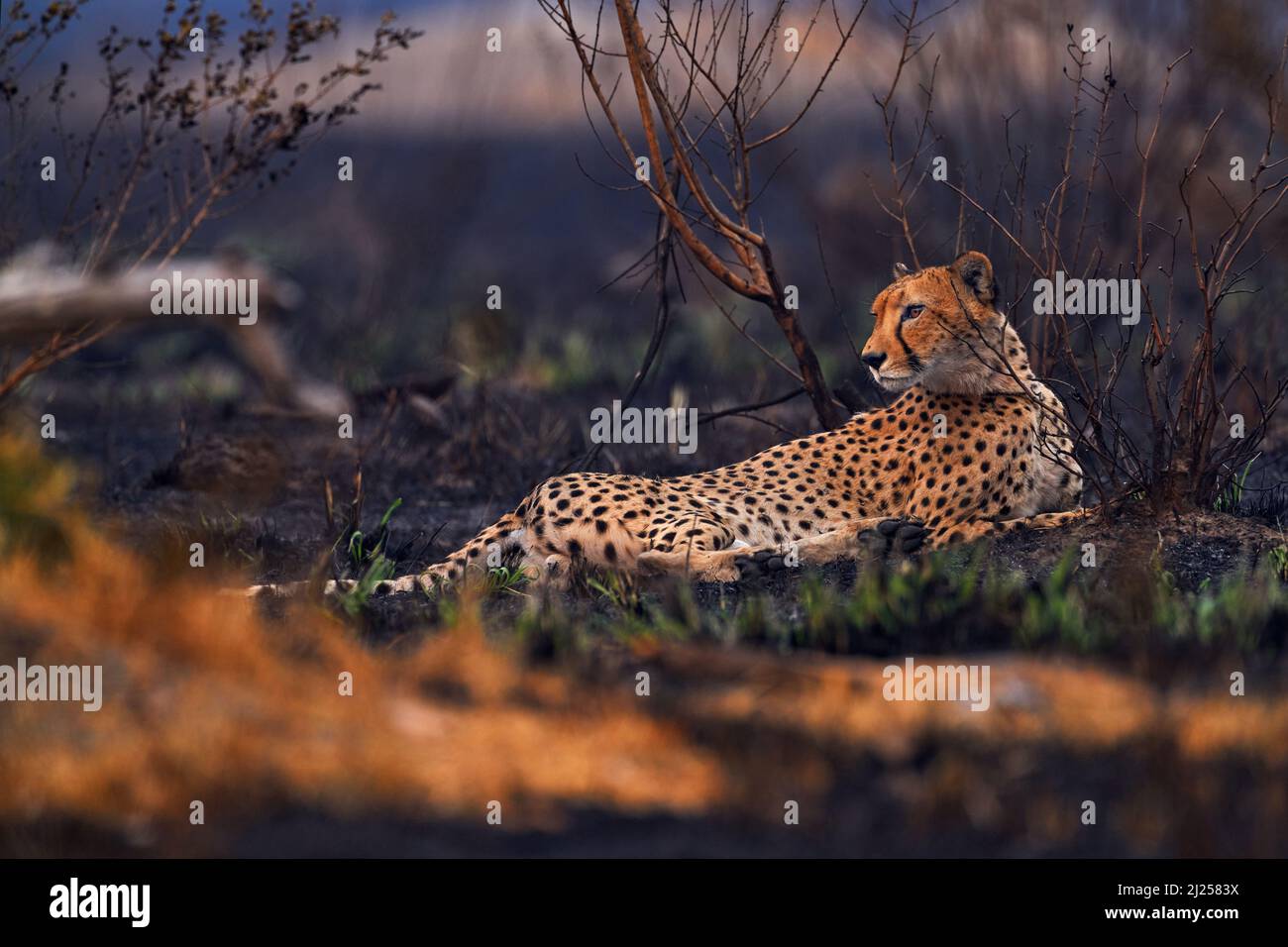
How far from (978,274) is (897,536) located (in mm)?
1023

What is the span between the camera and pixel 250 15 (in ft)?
21.2

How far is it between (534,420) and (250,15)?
3.14 metres

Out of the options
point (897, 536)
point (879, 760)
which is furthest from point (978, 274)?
point (879, 760)

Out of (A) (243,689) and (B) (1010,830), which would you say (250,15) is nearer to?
(A) (243,689)

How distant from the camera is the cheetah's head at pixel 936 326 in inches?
218

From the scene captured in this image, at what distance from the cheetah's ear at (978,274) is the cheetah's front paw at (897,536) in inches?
35.7

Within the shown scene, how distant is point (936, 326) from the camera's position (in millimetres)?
5566

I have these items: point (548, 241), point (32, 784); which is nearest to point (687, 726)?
point (32, 784)

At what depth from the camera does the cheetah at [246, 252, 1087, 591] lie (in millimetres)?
5480

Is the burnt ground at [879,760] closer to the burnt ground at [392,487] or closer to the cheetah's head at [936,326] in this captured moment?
A: the burnt ground at [392,487]

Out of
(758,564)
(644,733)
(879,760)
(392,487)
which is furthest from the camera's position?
(392,487)

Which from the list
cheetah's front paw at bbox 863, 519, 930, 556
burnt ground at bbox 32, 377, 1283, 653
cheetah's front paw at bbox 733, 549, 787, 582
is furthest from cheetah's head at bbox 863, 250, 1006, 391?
cheetah's front paw at bbox 733, 549, 787, 582

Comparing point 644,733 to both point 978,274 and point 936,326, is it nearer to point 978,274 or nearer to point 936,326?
point 936,326

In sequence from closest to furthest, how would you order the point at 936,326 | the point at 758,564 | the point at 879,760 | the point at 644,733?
the point at 879,760 < the point at 644,733 < the point at 758,564 < the point at 936,326
